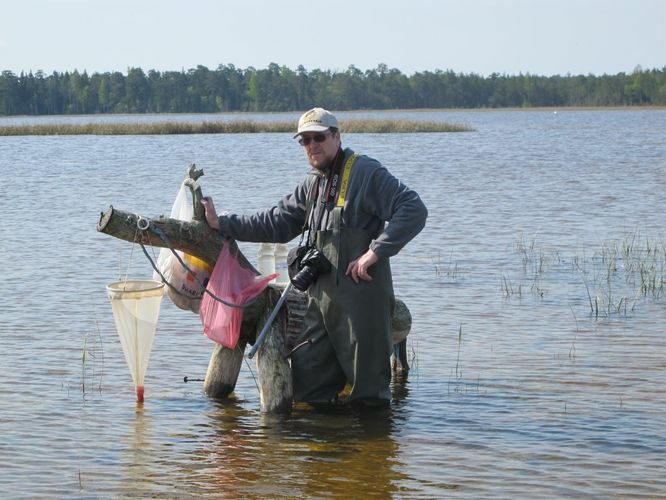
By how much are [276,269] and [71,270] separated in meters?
6.43

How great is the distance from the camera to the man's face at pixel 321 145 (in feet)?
22.3

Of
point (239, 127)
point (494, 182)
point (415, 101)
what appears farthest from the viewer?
point (415, 101)

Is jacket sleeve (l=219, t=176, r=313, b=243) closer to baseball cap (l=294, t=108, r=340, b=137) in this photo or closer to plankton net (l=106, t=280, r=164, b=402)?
baseball cap (l=294, t=108, r=340, b=137)

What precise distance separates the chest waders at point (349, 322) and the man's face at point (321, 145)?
205 mm

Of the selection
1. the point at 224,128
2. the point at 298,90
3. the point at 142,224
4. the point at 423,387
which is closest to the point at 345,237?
the point at 142,224

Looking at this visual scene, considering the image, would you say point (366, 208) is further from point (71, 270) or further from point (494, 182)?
point (494, 182)

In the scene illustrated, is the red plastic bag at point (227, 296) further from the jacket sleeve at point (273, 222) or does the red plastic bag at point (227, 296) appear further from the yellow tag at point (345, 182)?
the yellow tag at point (345, 182)

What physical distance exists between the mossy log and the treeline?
499 feet

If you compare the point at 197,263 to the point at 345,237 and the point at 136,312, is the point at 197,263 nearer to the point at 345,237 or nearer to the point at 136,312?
Answer: the point at 136,312

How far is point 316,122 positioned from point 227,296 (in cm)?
128

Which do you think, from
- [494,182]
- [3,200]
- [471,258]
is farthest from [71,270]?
[494,182]

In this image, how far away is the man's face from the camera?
680 centimetres

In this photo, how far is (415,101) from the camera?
179m

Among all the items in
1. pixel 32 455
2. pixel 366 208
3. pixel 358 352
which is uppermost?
pixel 366 208
